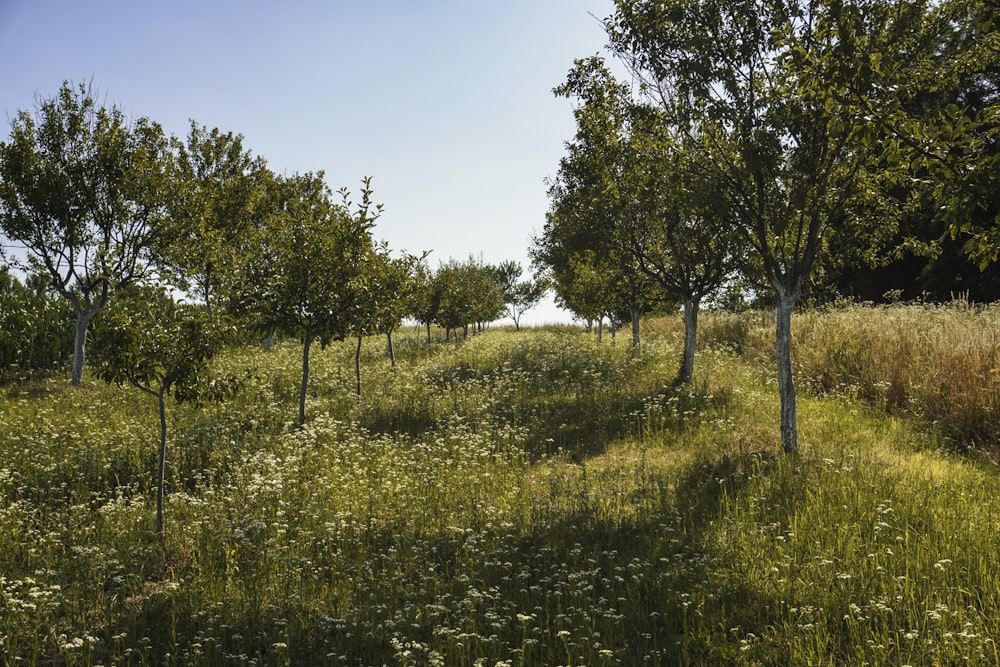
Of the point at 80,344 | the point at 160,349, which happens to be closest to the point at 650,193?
the point at 160,349

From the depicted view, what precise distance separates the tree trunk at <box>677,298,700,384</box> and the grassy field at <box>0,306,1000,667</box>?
41.2 inches

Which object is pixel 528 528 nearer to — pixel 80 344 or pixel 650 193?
pixel 650 193

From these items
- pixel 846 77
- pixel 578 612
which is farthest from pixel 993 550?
pixel 846 77

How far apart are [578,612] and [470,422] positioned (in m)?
8.69

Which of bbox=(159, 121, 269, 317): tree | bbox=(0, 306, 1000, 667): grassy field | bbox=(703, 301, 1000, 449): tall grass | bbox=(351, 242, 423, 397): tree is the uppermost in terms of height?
bbox=(159, 121, 269, 317): tree

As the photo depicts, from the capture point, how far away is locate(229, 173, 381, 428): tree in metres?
13.6

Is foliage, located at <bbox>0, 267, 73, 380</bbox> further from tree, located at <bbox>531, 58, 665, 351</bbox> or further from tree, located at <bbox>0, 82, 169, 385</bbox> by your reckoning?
tree, located at <bbox>531, 58, 665, 351</bbox>

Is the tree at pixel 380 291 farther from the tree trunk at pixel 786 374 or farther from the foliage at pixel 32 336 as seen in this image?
the foliage at pixel 32 336

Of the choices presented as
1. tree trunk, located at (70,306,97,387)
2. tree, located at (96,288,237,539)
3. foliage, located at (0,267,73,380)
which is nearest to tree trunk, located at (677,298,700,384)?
tree, located at (96,288,237,539)

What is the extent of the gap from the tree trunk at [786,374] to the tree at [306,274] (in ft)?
32.7

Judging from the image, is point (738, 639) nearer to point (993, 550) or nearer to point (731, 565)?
point (731, 565)

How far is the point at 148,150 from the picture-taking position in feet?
62.8

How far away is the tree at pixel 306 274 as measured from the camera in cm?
1362

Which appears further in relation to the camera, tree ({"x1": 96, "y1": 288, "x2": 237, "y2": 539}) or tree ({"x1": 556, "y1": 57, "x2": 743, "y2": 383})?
tree ({"x1": 556, "y1": 57, "x2": 743, "y2": 383})
